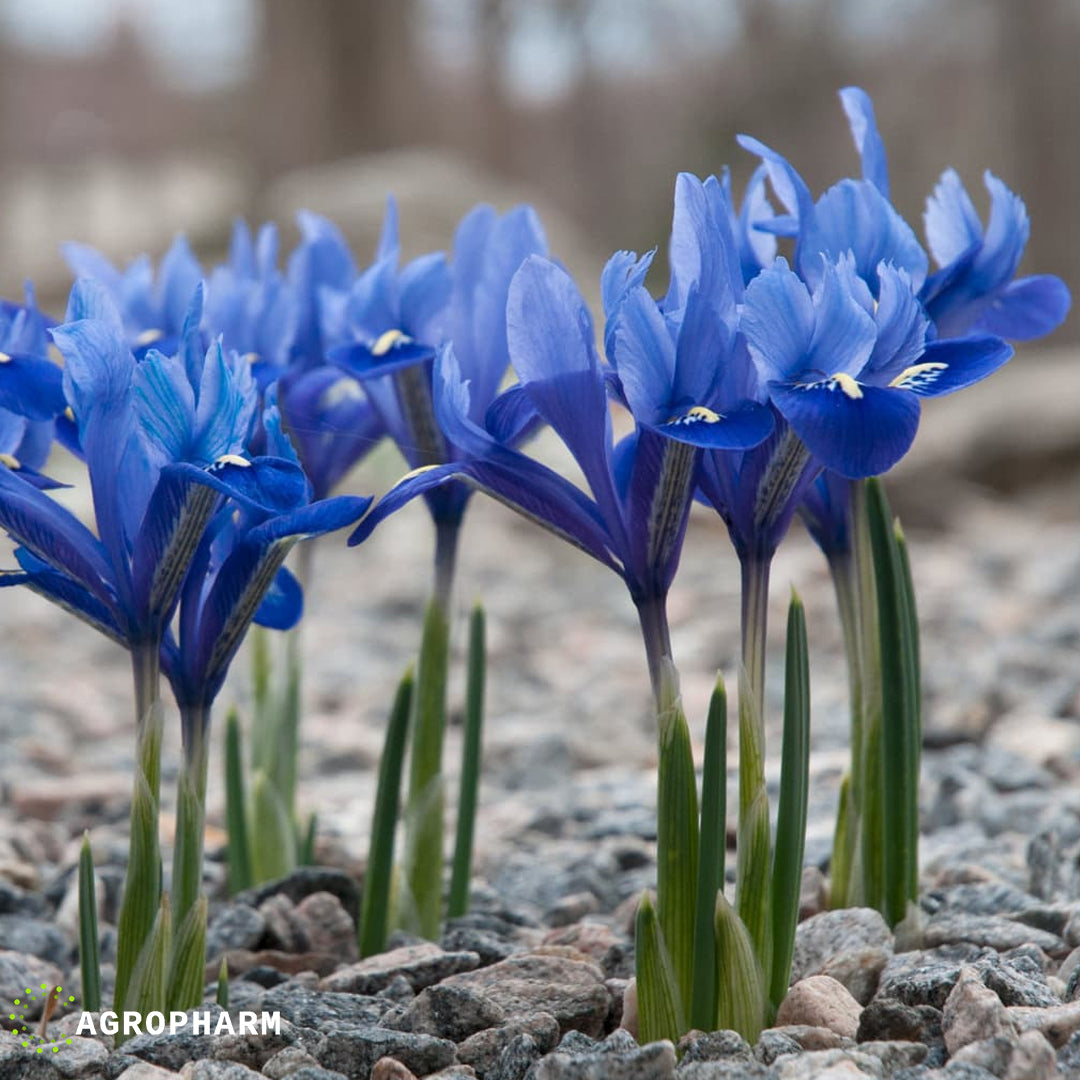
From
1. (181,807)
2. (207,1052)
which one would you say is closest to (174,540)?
(181,807)

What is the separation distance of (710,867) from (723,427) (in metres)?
0.40

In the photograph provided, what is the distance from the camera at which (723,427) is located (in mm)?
1188

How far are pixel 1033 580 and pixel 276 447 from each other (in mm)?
3393

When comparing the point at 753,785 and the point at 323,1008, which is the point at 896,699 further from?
the point at 323,1008

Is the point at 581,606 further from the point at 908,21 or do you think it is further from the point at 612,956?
the point at 908,21

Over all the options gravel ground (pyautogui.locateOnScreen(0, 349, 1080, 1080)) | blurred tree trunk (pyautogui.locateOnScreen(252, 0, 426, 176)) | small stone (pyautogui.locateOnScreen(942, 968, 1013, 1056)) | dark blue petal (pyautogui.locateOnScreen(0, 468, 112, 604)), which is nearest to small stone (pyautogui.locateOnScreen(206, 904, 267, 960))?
gravel ground (pyautogui.locateOnScreen(0, 349, 1080, 1080))

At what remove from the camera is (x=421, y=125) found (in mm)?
10609

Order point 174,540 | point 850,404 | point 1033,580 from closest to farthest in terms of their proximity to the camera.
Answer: point 850,404 → point 174,540 → point 1033,580

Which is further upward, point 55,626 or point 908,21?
point 908,21

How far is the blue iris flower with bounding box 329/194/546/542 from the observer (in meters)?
1.62

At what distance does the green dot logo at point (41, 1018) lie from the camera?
136 centimetres

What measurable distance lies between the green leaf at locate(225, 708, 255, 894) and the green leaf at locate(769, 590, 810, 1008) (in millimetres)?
820

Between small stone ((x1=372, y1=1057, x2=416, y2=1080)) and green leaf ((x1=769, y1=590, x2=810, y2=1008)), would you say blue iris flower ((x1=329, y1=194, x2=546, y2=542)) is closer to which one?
green leaf ((x1=769, y1=590, x2=810, y2=1008))

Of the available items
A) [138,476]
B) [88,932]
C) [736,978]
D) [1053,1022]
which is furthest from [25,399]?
[1053,1022]
